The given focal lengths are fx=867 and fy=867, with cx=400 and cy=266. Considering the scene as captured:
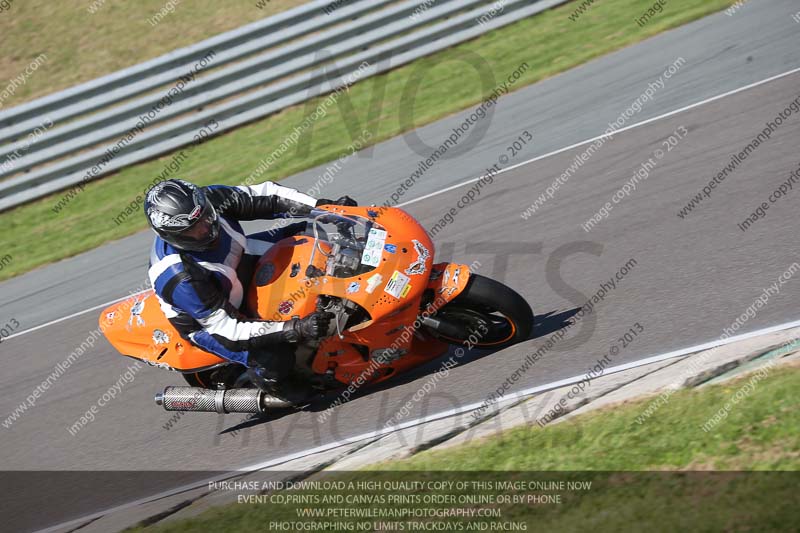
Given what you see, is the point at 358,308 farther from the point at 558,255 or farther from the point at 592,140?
the point at 592,140

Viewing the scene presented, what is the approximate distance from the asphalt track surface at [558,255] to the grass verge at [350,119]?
0.68 m

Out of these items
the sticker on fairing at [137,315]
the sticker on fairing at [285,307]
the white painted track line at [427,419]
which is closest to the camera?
the white painted track line at [427,419]

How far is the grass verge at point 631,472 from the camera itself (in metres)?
3.95

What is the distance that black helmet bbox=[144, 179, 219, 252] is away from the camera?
18.4ft

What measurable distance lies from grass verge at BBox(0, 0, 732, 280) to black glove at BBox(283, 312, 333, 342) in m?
6.73

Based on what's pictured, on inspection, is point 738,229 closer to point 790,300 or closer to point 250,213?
point 790,300

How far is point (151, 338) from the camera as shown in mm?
Result: 6645

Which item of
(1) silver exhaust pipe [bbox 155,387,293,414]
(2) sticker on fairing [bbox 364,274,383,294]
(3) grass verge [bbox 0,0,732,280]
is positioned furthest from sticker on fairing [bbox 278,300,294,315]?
(3) grass verge [bbox 0,0,732,280]

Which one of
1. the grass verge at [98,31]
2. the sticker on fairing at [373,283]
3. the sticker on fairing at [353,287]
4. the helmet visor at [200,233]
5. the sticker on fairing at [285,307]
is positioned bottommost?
the grass verge at [98,31]

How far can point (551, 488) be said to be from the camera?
445cm

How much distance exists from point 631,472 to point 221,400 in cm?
336

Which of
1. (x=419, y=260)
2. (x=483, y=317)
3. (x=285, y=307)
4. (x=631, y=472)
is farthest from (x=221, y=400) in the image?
(x=631, y=472)

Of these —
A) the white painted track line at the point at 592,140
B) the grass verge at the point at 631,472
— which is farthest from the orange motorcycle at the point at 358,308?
the white painted track line at the point at 592,140

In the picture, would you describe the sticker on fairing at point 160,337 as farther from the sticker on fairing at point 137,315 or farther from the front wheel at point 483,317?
the front wheel at point 483,317
